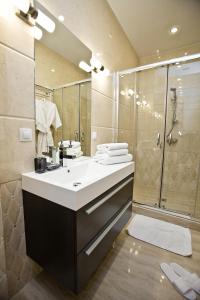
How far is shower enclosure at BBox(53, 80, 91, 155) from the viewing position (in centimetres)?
132

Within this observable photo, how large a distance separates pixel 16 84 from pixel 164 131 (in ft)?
7.36

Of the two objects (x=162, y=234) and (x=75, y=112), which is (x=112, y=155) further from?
(x=162, y=234)

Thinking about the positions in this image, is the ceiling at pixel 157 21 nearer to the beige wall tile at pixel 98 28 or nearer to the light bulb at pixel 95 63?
the beige wall tile at pixel 98 28

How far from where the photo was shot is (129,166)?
4.77ft

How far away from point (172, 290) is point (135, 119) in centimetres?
230

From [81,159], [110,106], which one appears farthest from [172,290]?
[110,106]

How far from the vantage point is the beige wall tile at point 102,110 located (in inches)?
66.9

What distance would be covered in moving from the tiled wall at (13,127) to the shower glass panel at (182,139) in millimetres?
1983

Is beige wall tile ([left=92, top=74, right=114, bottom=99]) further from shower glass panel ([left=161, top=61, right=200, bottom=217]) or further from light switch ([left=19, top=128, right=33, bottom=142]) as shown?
shower glass panel ([left=161, top=61, right=200, bottom=217])

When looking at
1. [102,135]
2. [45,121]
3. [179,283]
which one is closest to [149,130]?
[102,135]

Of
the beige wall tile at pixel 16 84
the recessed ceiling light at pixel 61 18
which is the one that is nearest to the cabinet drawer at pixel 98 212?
the beige wall tile at pixel 16 84

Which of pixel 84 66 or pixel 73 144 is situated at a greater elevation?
pixel 84 66

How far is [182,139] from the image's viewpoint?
8.13ft

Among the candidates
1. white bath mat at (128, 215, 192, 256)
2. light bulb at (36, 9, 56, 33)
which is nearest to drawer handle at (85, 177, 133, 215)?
white bath mat at (128, 215, 192, 256)
